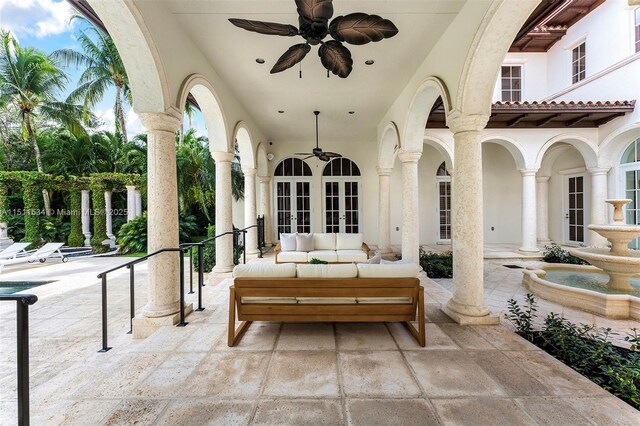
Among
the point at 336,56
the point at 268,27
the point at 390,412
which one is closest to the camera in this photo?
the point at 390,412

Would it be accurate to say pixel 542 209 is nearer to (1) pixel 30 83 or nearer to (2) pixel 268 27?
(2) pixel 268 27

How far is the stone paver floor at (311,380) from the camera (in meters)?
1.87

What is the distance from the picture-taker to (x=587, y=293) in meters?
4.05

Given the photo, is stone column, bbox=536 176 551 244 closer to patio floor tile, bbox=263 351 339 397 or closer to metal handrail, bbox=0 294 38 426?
patio floor tile, bbox=263 351 339 397

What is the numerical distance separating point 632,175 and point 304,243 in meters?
8.94

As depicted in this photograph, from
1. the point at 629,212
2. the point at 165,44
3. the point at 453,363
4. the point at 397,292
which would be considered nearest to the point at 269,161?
the point at 165,44

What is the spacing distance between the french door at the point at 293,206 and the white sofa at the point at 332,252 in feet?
13.4

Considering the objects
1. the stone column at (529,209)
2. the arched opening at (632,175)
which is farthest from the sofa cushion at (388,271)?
the arched opening at (632,175)

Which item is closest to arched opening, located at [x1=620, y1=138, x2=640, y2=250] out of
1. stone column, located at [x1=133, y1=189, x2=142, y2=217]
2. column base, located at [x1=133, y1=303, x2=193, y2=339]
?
column base, located at [x1=133, y1=303, x2=193, y2=339]

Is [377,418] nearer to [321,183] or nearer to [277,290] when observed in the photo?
[277,290]

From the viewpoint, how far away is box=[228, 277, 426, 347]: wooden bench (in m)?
2.79

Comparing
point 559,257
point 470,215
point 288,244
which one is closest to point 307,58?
point 470,215

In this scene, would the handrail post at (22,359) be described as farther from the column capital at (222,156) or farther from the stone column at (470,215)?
the column capital at (222,156)

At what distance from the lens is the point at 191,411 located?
1921 millimetres
